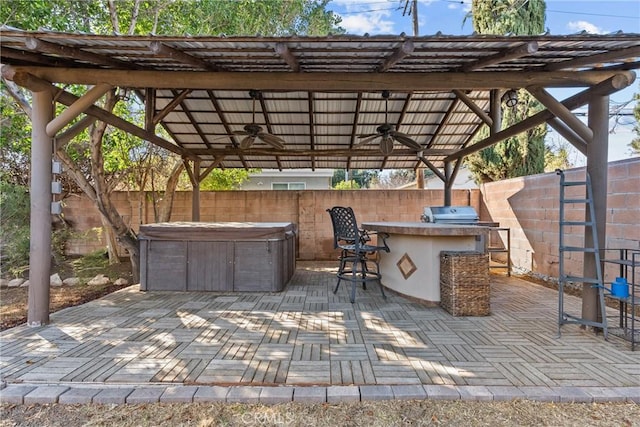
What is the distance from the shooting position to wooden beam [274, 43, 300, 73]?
328 centimetres

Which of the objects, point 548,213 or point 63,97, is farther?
point 548,213

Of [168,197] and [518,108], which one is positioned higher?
[518,108]

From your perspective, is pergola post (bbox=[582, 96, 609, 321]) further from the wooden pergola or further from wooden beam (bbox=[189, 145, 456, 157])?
wooden beam (bbox=[189, 145, 456, 157])

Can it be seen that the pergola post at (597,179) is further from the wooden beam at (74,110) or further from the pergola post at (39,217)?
the pergola post at (39,217)

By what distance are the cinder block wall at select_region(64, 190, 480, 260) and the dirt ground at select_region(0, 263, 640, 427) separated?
21.4 ft

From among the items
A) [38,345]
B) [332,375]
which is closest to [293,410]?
[332,375]

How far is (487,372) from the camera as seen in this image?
2574 mm

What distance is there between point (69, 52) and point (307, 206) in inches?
236

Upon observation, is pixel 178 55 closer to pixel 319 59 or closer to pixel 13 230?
pixel 319 59

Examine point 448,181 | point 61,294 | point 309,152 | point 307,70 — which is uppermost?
point 307,70

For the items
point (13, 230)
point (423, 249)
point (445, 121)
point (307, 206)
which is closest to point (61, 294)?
point (13, 230)

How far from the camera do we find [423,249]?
173 inches

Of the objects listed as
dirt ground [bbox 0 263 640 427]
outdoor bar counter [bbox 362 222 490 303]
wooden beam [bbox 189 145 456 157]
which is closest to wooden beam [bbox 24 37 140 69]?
dirt ground [bbox 0 263 640 427]

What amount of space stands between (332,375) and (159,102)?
6323 mm
